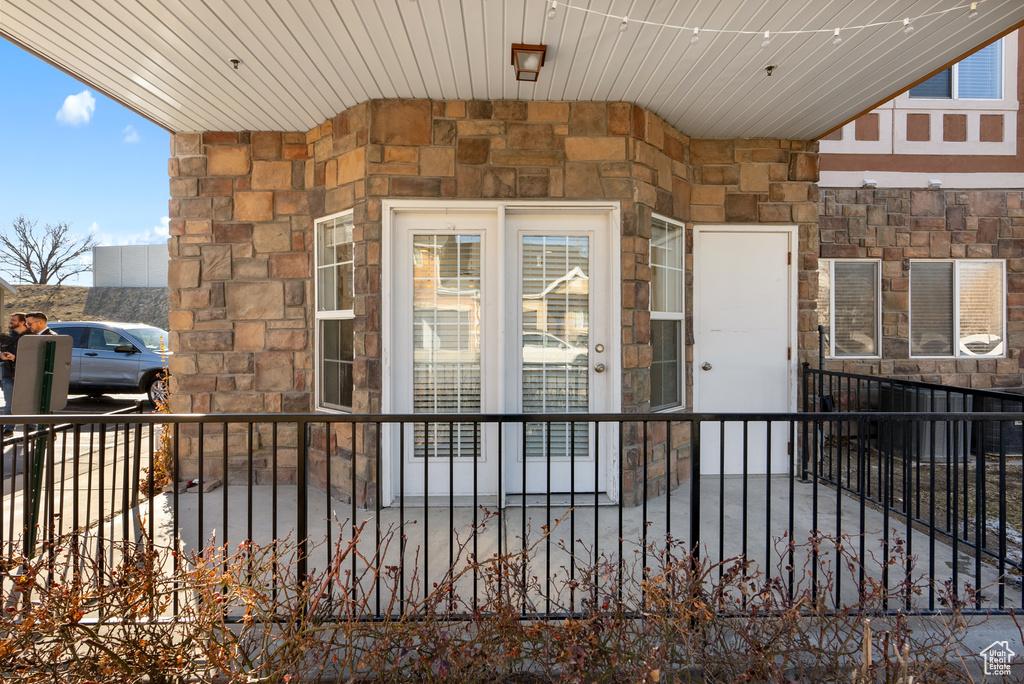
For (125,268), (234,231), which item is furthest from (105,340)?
(125,268)

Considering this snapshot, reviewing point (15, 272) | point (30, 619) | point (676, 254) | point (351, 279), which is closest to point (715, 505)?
point (676, 254)

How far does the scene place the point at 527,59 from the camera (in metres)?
2.84

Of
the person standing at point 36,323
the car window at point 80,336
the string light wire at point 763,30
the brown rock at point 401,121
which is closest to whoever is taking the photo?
the string light wire at point 763,30

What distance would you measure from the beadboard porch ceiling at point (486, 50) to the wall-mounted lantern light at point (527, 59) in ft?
0.17

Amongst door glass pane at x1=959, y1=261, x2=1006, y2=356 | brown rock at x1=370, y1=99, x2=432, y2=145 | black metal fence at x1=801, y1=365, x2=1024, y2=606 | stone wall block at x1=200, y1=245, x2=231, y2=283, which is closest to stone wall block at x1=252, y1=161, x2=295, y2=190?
stone wall block at x1=200, y1=245, x2=231, y2=283

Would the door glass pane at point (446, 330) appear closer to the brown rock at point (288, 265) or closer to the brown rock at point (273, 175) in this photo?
the brown rock at point (288, 265)

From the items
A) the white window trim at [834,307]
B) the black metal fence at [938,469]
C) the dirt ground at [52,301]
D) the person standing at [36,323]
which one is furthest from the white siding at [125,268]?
the black metal fence at [938,469]

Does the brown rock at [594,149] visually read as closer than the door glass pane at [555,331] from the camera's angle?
Yes

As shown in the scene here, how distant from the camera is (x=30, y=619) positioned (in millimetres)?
1596

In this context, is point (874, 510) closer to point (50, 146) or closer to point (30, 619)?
point (30, 619)

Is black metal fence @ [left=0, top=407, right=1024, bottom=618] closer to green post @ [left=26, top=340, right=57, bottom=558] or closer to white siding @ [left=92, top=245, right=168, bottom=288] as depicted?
green post @ [left=26, top=340, right=57, bottom=558]

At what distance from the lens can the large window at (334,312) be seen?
3.79 metres

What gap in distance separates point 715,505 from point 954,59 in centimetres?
296

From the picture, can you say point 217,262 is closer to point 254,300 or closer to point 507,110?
point 254,300
